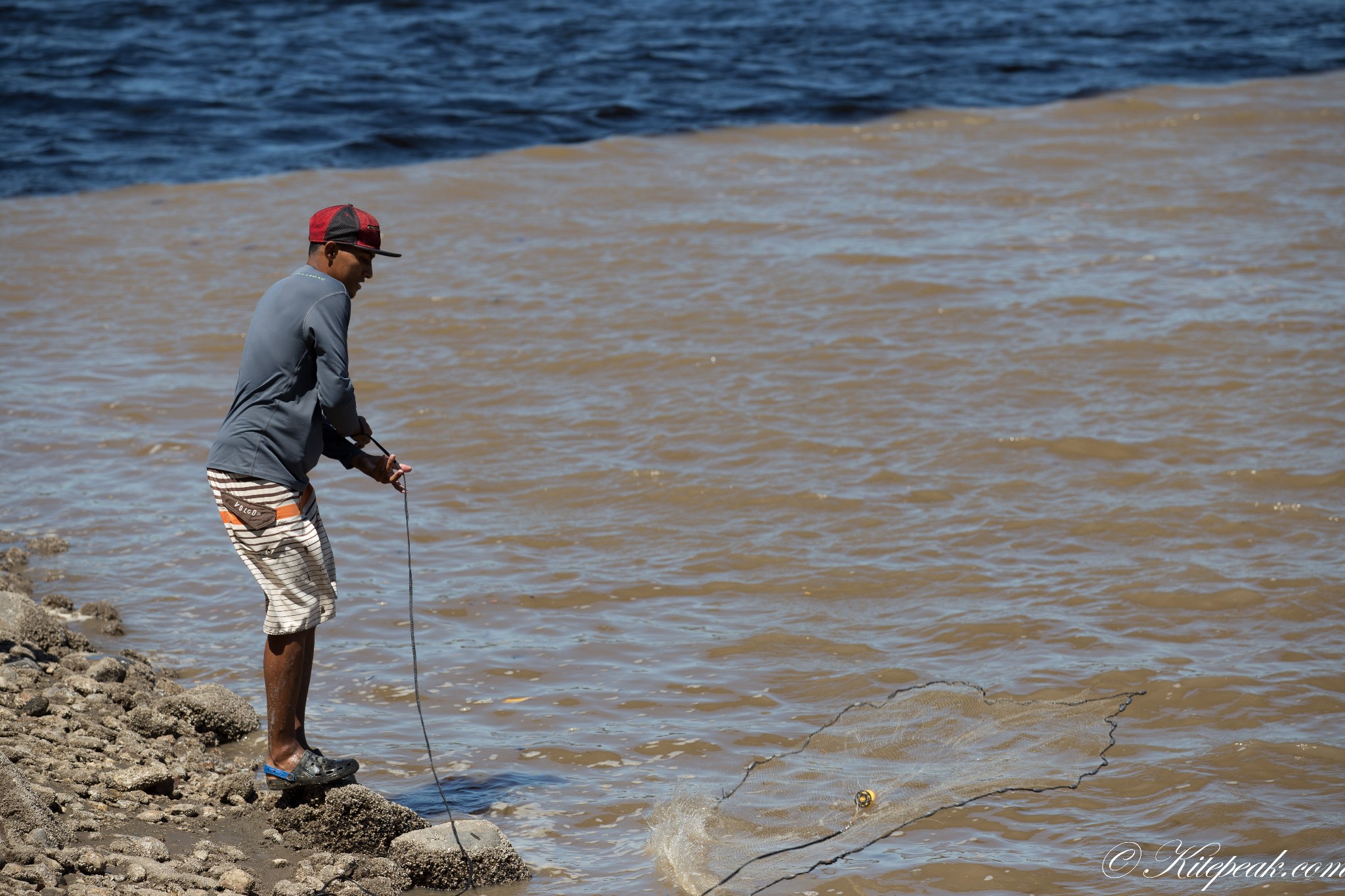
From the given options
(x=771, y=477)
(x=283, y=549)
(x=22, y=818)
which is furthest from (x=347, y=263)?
(x=771, y=477)

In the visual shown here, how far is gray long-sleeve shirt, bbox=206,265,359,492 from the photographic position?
4344 millimetres

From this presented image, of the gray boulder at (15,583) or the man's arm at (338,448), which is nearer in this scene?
the man's arm at (338,448)

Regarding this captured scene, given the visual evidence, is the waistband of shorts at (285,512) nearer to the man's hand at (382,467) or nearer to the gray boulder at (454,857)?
the man's hand at (382,467)

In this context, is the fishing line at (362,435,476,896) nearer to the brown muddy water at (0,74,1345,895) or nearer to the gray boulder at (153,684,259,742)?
the brown muddy water at (0,74,1345,895)

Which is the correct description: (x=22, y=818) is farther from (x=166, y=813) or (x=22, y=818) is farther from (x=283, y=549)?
(x=283, y=549)

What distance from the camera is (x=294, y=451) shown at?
14.6 ft

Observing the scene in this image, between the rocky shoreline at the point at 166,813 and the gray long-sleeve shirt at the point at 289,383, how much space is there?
1.10m

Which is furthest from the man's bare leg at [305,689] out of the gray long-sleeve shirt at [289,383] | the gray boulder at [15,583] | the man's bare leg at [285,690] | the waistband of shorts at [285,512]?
the gray boulder at [15,583]

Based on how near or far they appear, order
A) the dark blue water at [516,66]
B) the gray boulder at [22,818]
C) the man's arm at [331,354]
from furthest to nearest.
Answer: the dark blue water at [516,66], the man's arm at [331,354], the gray boulder at [22,818]

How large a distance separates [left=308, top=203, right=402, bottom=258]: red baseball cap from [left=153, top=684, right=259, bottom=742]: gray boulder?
6.22 feet

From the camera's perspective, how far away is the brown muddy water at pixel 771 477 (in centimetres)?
527

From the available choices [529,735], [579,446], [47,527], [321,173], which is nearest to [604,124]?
[321,173]

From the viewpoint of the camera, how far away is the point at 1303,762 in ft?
16.9

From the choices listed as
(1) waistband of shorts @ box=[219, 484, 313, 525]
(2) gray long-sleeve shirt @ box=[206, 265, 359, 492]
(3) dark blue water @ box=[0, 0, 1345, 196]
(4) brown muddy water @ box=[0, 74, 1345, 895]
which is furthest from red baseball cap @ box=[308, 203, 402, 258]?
(3) dark blue water @ box=[0, 0, 1345, 196]
